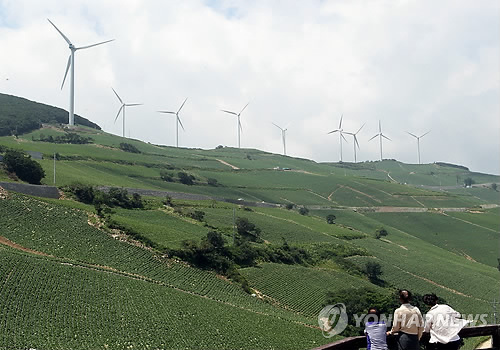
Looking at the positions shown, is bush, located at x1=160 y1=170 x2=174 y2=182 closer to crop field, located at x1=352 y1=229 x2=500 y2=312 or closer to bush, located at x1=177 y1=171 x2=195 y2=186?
bush, located at x1=177 y1=171 x2=195 y2=186

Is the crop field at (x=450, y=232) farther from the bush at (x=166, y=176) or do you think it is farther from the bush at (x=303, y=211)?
the bush at (x=166, y=176)

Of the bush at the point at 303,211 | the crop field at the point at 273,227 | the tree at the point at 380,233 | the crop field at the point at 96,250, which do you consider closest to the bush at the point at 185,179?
the bush at the point at 303,211

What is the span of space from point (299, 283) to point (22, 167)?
5336 centimetres

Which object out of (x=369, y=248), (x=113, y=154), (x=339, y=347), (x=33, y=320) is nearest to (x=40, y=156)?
(x=113, y=154)

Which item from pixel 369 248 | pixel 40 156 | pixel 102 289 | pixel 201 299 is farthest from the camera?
pixel 40 156

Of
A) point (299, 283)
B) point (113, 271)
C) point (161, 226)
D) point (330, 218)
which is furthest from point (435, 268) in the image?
point (113, 271)

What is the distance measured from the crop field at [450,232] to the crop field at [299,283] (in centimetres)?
5360

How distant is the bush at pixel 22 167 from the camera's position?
93312 mm

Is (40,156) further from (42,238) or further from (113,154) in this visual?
(42,238)

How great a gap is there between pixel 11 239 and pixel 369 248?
66.3m

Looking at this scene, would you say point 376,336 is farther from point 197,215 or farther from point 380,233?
point 380,233

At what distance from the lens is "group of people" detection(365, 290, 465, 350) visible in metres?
9.35

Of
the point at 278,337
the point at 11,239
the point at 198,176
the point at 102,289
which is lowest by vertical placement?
the point at 278,337

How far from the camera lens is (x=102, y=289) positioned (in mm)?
53000
